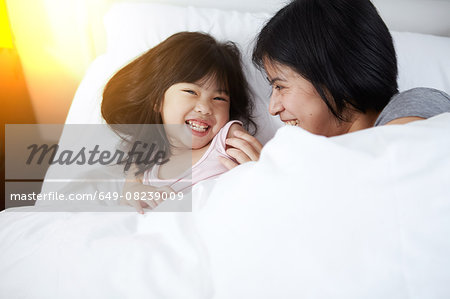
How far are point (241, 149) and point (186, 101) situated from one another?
0.68 ft

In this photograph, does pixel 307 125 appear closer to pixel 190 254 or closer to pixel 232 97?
pixel 232 97

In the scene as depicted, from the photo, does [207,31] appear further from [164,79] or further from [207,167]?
[207,167]

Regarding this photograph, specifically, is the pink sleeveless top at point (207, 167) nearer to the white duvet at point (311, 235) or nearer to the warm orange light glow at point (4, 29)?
the white duvet at point (311, 235)

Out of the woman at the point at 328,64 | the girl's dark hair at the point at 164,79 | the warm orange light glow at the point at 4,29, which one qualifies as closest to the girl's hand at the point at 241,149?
the woman at the point at 328,64

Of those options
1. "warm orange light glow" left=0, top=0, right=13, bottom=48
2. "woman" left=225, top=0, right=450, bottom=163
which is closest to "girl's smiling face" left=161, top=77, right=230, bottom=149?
"woman" left=225, top=0, right=450, bottom=163

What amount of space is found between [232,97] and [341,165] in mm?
616

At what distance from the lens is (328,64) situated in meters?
0.75

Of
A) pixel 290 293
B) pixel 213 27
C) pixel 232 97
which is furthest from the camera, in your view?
pixel 213 27

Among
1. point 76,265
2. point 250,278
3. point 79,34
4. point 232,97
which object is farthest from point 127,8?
point 250,278

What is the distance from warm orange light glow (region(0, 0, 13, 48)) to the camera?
1155 mm

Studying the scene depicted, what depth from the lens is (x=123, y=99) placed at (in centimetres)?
104

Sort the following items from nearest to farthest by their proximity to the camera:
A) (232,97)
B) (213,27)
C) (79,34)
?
(232,97) < (213,27) < (79,34)

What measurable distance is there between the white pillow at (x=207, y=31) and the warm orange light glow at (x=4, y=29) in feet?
1.12

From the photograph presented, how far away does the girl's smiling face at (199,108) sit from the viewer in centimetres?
86
